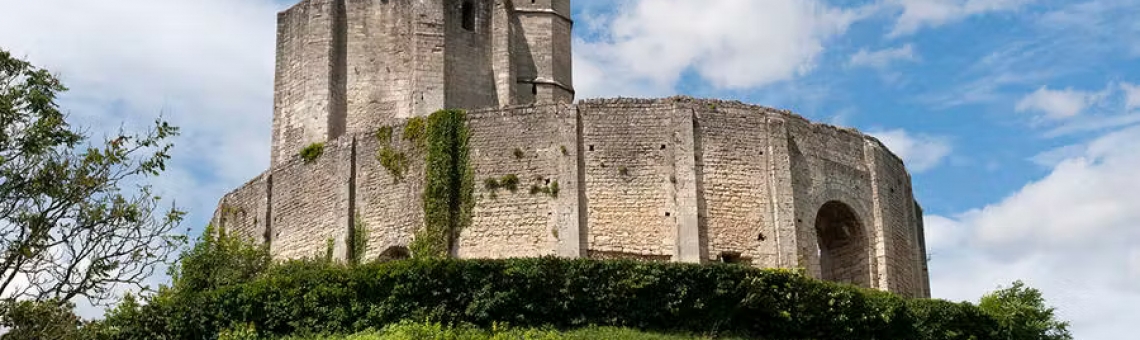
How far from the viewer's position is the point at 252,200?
125 feet

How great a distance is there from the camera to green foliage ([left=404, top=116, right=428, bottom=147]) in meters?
34.9

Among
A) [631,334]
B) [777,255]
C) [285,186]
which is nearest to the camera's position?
[631,334]

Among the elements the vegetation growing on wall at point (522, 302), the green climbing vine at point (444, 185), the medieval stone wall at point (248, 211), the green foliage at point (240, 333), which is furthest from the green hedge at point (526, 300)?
the medieval stone wall at point (248, 211)

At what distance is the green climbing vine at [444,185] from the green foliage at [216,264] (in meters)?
3.72

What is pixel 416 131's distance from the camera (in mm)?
35062

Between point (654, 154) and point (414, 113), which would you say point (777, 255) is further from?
point (414, 113)

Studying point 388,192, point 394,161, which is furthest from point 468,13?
point 388,192

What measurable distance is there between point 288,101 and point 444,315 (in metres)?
12.4

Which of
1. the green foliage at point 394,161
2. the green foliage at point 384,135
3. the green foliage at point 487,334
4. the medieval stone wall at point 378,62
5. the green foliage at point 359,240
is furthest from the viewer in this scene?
the medieval stone wall at point 378,62

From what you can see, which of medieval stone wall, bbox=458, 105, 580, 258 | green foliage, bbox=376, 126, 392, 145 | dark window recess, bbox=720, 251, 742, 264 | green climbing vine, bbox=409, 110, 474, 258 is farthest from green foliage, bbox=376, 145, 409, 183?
dark window recess, bbox=720, 251, 742, 264

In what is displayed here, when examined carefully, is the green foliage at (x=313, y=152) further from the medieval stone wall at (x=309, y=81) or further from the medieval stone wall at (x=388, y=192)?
the medieval stone wall at (x=388, y=192)

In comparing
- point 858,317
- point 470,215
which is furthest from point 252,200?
point 858,317

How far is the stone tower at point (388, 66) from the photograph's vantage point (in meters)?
37.9

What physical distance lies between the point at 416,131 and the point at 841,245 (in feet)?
33.9
